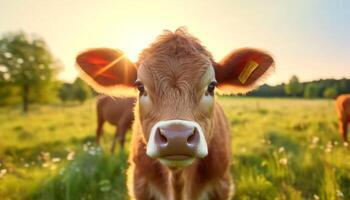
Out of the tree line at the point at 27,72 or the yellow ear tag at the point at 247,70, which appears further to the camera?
the tree line at the point at 27,72

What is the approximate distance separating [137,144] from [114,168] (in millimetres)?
3248

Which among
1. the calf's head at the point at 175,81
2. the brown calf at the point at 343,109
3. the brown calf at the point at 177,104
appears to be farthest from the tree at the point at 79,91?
the calf's head at the point at 175,81

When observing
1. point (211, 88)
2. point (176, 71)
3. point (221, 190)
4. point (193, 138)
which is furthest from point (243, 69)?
point (193, 138)

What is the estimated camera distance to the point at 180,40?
3797mm

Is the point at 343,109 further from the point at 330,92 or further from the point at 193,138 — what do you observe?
the point at 193,138

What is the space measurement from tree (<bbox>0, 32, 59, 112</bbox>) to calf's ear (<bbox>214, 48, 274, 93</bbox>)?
40931mm

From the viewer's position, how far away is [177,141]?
2.74m

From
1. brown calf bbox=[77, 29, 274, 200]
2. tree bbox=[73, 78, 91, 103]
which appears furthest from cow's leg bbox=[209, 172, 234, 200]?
tree bbox=[73, 78, 91, 103]

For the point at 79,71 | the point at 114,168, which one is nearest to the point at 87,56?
the point at 79,71

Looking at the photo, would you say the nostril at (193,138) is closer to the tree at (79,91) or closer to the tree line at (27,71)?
the tree line at (27,71)

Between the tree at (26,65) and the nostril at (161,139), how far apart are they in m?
41.8

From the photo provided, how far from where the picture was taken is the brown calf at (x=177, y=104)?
2.88 metres

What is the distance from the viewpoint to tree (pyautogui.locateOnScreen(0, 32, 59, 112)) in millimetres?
44469

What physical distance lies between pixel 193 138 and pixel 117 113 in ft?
34.6
